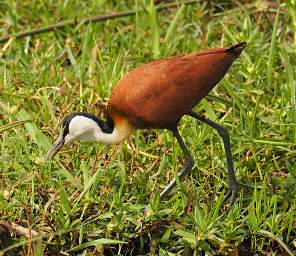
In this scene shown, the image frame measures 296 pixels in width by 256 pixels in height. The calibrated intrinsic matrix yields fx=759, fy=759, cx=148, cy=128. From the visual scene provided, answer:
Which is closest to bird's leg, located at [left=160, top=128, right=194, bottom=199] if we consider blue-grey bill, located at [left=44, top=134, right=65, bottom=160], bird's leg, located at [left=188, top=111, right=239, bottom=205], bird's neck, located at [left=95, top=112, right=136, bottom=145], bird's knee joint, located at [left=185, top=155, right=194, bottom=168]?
bird's knee joint, located at [left=185, top=155, right=194, bottom=168]

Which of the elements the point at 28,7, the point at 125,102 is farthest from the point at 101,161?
the point at 28,7

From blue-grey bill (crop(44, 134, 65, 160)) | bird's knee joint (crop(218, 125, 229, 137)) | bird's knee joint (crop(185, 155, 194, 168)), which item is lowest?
bird's knee joint (crop(185, 155, 194, 168))

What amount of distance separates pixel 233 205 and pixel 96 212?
0.72 meters

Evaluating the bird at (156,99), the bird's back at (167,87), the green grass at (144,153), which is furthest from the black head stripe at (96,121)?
the green grass at (144,153)

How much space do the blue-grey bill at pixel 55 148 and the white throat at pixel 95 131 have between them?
0.22 feet

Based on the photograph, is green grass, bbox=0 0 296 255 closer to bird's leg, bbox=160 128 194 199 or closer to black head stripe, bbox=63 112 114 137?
bird's leg, bbox=160 128 194 199

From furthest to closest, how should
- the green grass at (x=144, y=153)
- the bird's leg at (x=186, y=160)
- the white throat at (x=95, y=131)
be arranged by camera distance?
the bird's leg at (x=186, y=160) < the white throat at (x=95, y=131) < the green grass at (x=144, y=153)

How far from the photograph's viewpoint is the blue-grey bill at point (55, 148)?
160 inches

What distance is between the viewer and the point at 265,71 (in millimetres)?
Result: 5109

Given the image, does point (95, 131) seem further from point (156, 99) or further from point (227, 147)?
point (227, 147)

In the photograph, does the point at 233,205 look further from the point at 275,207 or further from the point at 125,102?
the point at 125,102

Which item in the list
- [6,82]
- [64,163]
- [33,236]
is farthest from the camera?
[6,82]

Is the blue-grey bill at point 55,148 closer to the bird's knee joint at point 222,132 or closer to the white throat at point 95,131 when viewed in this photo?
the white throat at point 95,131

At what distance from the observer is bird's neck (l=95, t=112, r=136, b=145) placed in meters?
4.02
